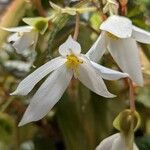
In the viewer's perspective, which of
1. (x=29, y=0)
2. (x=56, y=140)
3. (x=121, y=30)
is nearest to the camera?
(x=121, y=30)

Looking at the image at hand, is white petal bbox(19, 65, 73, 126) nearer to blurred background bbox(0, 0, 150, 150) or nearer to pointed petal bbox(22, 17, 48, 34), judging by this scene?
pointed petal bbox(22, 17, 48, 34)

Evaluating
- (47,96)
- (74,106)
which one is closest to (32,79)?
(47,96)

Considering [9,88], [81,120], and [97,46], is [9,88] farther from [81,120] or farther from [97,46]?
[97,46]

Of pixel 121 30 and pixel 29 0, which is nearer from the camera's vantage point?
pixel 121 30

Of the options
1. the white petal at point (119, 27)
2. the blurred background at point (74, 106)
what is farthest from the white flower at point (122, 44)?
the blurred background at point (74, 106)

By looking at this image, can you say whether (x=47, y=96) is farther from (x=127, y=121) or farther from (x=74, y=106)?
(x=74, y=106)

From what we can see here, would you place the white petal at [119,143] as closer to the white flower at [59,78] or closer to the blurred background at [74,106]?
the white flower at [59,78]

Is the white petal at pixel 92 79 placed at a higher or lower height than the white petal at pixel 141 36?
lower

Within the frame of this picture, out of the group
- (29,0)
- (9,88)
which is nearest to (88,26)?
(29,0)
